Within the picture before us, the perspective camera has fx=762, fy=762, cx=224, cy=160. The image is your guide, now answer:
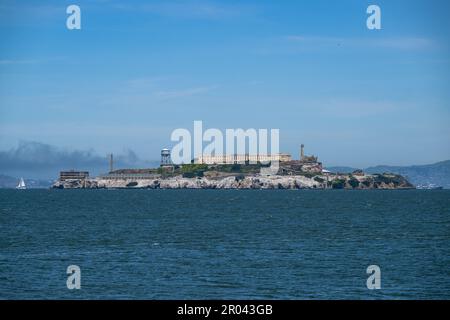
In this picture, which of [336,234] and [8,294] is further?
[336,234]
